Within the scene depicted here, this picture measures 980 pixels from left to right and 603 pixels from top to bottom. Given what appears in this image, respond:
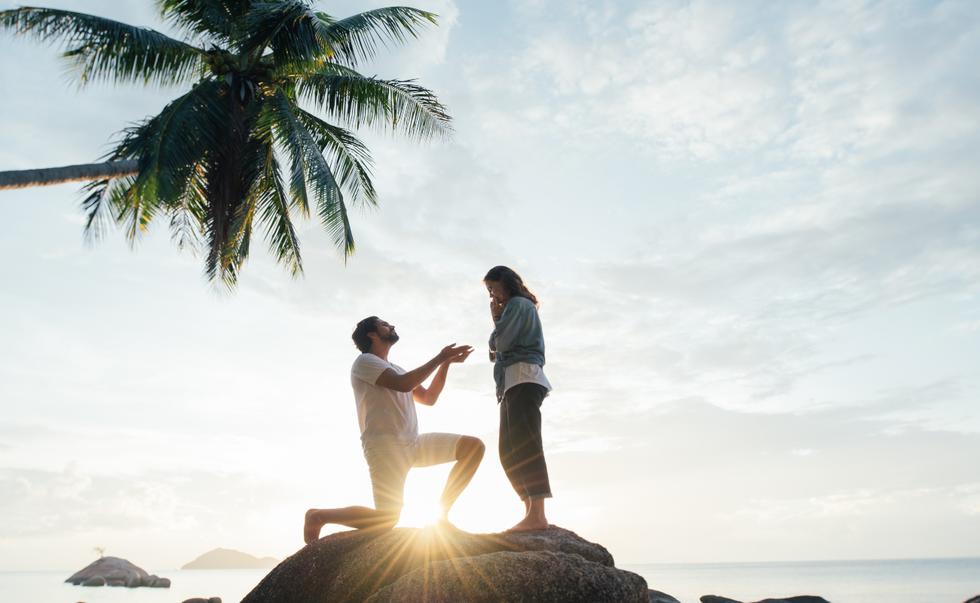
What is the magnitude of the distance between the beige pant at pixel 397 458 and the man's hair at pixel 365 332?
765 mm

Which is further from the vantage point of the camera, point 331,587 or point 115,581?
point 115,581

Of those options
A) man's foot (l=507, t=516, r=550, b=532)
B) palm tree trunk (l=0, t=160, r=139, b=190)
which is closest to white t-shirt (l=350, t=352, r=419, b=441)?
man's foot (l=507, t=516, r=550, b=532)

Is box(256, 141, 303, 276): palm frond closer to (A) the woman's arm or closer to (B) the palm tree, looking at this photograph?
(B) the palm tree

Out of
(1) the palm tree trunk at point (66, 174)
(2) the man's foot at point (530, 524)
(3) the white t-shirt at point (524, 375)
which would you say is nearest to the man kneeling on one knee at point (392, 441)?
(3) the white t-shirt at point (524, 375)

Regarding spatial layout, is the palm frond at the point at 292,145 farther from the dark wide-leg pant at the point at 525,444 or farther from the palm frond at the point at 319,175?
the dark wide-leg pant at the point at 525,444

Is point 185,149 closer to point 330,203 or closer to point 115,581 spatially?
point 330,203

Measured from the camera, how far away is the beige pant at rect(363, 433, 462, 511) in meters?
5.65

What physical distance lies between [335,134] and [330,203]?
Result: 3412mm

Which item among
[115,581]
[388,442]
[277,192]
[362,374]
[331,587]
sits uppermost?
[277,192]

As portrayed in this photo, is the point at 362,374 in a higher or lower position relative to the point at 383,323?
lower

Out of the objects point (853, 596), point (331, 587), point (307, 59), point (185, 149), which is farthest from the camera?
point (853, 596)

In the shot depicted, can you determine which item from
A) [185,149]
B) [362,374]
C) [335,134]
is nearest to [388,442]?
[362,374]

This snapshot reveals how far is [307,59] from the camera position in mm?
14266

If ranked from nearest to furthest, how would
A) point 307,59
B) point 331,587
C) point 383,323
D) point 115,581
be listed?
point 331,587
point 383,323
point 307,59
point 115,581
